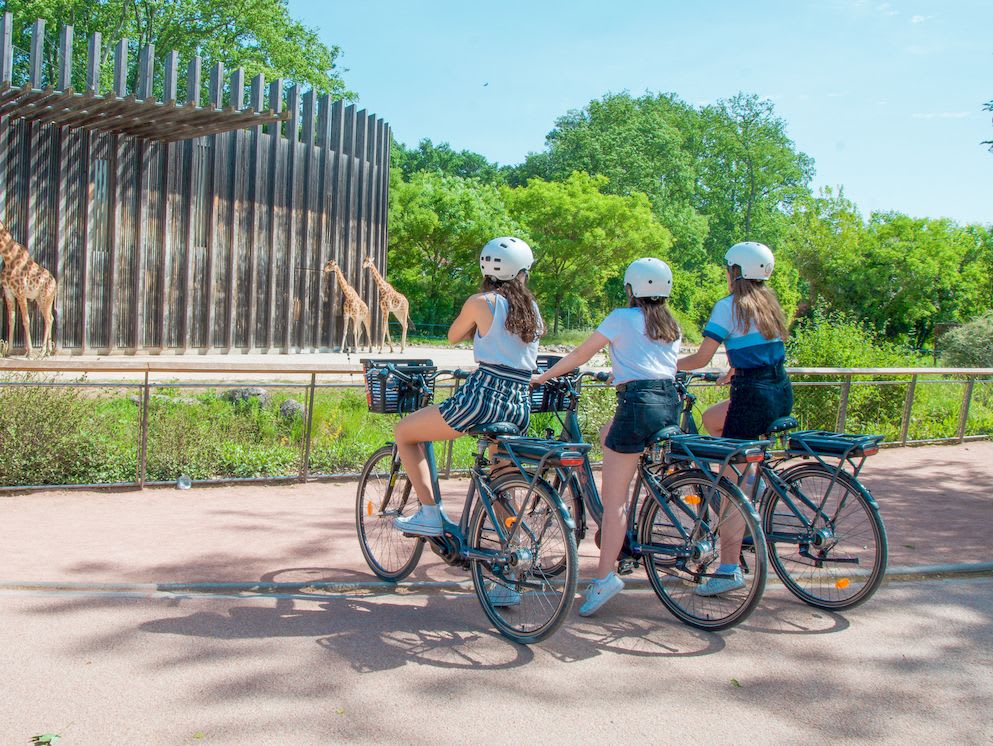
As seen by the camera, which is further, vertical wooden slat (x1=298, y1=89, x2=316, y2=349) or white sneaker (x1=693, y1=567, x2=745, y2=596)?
vertical wooden slat (x1=298, y1=89, x2=316, y2=349)

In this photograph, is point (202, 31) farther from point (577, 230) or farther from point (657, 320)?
point (657, 320)

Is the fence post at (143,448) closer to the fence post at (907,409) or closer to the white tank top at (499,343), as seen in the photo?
the white tank top at (499,343)

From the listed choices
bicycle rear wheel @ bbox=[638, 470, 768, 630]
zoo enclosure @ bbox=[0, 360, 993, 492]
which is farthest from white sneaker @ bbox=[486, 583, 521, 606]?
zoo enclosure @ bbox=[0, 360, 993, 492]

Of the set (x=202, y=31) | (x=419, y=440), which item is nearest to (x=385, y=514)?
(x=419, y=440)

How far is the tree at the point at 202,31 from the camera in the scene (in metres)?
39.3

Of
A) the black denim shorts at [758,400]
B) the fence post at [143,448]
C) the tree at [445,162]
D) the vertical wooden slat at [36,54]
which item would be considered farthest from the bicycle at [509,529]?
the tree at [445,162]

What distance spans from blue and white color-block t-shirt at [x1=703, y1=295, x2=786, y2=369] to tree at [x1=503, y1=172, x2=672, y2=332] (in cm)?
3344

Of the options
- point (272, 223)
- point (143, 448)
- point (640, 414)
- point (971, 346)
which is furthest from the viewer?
point (971, 346)

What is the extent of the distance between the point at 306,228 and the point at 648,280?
19.9m

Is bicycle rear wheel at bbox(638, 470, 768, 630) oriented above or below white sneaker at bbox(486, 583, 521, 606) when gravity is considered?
above

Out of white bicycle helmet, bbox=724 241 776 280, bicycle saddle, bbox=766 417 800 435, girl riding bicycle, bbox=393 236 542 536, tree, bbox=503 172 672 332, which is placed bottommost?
bicycle saddle, bbox=766 417 800 435

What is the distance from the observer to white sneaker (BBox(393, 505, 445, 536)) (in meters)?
5.12

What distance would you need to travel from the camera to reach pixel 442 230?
3553 centimetres

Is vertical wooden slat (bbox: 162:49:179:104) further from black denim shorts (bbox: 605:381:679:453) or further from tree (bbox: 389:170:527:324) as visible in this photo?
tree (bbox: 389:170:527:324)
